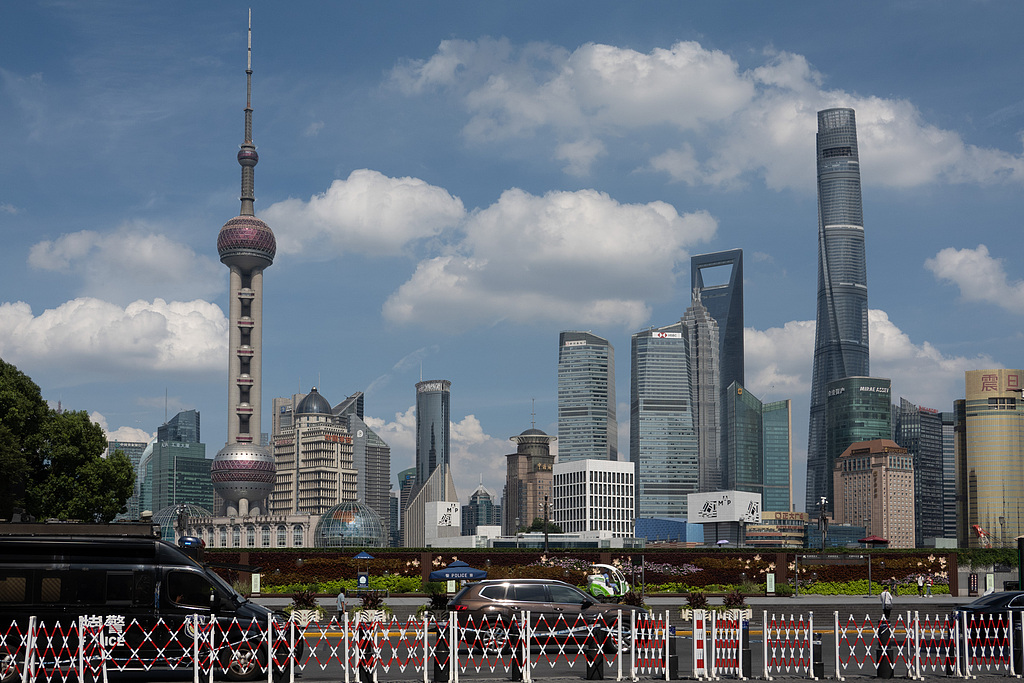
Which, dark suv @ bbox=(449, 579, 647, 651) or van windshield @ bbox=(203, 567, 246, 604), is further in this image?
dark suv @ bbox=(449, 579, 647, 651)

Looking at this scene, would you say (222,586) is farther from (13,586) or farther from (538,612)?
(538,612)

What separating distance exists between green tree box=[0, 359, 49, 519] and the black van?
29.8 metres

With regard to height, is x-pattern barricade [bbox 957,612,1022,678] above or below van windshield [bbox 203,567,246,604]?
below

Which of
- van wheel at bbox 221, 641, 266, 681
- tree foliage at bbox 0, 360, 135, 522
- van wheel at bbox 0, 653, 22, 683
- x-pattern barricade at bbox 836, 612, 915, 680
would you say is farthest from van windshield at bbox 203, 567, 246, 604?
tree foliage at bbox 0, 360, 135, 522

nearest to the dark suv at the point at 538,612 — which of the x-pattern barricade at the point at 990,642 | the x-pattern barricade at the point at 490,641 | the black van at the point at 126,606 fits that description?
the x-pattern barricade at the point at 490,641

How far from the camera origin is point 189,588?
2041cm

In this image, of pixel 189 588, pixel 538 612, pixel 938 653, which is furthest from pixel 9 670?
pixel 938 653

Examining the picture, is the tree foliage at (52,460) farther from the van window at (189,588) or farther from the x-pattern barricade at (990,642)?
the x-pattern barricade at (990,642)

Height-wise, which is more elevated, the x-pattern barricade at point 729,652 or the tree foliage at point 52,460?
the tree foliage at point 52,460

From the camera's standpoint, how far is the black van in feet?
64.5

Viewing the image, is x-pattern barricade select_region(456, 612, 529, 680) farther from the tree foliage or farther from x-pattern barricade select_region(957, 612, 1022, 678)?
the tree foliage

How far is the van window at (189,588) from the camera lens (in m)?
20.3

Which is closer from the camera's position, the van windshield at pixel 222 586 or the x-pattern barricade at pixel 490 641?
the van windshield at pixel 222 586

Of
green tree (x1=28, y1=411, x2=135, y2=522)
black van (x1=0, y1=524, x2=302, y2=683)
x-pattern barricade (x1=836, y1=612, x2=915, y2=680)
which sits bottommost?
x-pattern barricade (x1=836, y1=612, x2=915, y2=680)
